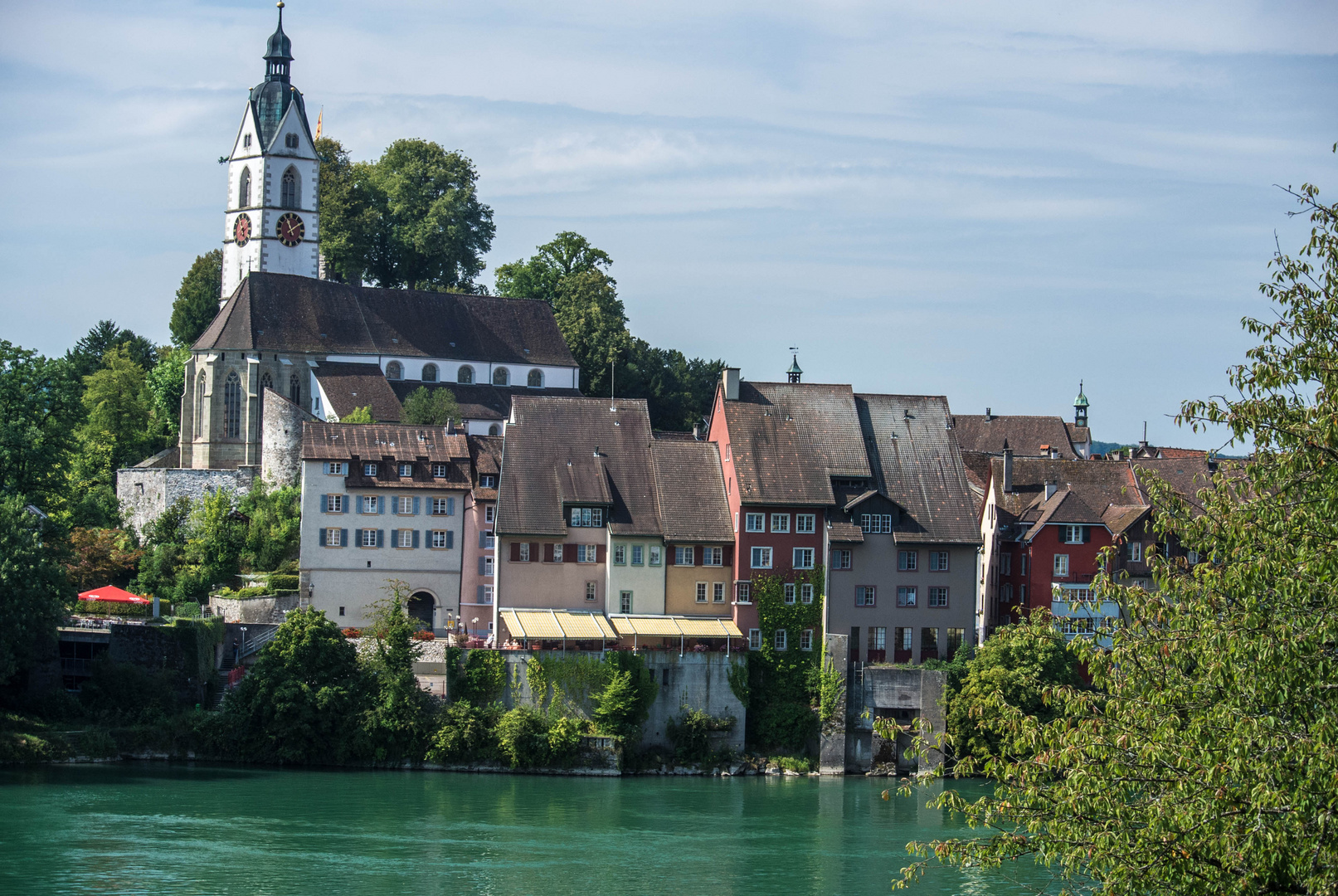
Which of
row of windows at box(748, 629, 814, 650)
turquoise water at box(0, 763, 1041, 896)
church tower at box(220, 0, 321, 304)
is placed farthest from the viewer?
church tower at box(220, 0, 321, 304)

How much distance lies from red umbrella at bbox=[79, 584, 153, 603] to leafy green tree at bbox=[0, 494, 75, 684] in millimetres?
5321

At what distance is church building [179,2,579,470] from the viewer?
81938mm

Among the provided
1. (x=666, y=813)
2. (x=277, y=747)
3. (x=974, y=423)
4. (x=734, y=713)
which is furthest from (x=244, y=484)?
(x=974, y=423)

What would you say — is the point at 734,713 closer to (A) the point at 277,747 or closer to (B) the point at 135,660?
(A) the point at 277,747

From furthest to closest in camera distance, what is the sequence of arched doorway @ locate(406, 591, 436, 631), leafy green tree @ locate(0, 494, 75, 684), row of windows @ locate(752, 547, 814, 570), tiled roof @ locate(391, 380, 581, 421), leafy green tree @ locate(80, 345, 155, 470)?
leafy green tree @ locate(80, 345, 155, 470) → tiled roof @ locate(391, 380, 581, 421) → arched doorway @ locate(406, 591, 436, 631) → row of windows @ locate(752, 547, 814, 570) → leafy green tree @ locate(0, 494, 75, 684)

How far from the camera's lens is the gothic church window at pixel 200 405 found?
3235 inches

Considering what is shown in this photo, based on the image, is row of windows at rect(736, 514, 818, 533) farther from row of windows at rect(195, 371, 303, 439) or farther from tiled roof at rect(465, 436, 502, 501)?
row of windows at rect(195, 371, 303, 439)

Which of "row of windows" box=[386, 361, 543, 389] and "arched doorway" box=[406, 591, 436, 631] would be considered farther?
"row of windows" box=[386, 361, 543, 389]

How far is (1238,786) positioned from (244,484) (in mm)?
62065

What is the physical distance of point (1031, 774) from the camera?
17.5 m

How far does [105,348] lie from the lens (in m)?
106

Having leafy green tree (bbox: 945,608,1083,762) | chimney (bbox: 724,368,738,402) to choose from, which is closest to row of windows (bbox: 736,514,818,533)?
chimney (bbox: 724,368,738,402)

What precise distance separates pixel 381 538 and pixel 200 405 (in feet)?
81.9

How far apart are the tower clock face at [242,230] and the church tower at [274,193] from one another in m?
0.05
